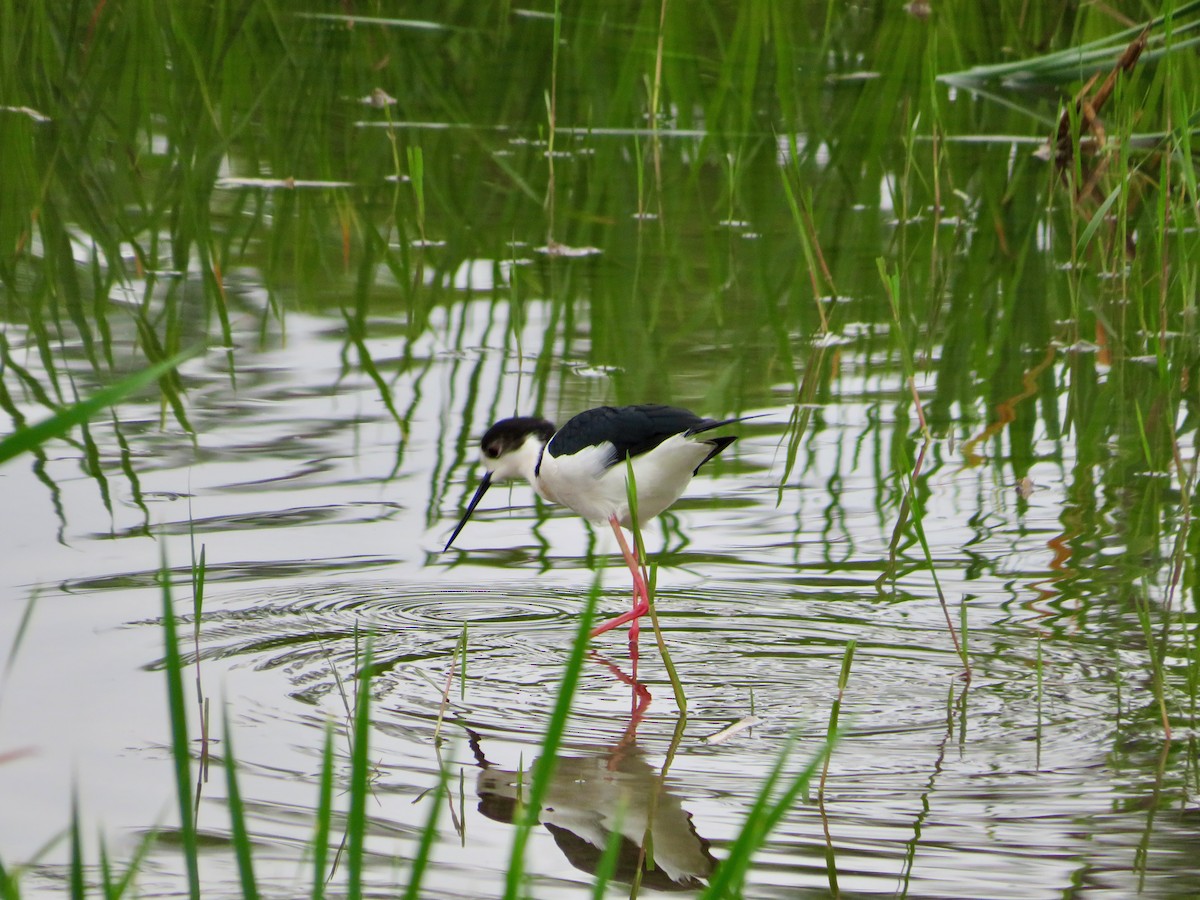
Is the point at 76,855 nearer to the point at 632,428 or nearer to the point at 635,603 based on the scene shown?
the point at 632,428

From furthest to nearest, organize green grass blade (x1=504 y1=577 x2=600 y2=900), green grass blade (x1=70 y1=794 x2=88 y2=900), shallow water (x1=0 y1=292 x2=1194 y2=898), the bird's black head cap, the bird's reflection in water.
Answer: the bird's black head cap
shallow water (x1=0 y1=292 x2=1194 y2=898)
the bird's reflection in water
green grass blade (x1=70 y1=794 x2=88 y2=900)
green grass blade (x1=504 y1=577 x2=600 y2=900)

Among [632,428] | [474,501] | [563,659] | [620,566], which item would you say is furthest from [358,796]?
[620,566]

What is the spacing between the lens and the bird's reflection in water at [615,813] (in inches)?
116

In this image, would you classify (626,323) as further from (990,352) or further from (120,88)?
(120,88)

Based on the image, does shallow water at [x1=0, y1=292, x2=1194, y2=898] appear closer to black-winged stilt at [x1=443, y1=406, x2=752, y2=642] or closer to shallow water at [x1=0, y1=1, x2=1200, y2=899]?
shallow water at [x1=0, y1=1, x2=1200, y2=899]

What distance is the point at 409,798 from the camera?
3193 mm

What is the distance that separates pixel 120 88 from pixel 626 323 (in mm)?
4005

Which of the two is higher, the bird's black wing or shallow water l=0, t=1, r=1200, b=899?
the bird's black wing

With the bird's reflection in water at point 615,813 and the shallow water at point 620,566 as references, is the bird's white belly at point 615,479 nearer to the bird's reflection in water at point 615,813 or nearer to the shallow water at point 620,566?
the shallow water at point 620,566

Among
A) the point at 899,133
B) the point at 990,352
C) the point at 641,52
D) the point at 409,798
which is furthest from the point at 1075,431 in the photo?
the point at 641,52

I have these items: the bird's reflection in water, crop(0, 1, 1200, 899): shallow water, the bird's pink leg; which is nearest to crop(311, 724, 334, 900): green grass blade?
crop(0, 1, 1200, 899): shallow water

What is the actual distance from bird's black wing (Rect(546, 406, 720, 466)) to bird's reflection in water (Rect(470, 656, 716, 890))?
852 millimetres

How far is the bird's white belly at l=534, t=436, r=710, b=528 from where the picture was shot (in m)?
4.22

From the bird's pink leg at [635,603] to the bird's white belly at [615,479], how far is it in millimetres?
59
